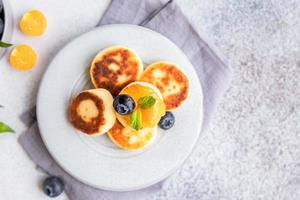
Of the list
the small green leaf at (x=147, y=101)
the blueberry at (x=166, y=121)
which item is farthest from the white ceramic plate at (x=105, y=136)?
the small green leaf at (x=147, y=101)

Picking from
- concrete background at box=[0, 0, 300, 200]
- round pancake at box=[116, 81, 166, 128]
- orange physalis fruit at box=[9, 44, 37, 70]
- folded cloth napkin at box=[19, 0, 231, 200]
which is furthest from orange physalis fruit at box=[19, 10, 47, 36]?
concrete background at box=[0, 0, 300, 200]

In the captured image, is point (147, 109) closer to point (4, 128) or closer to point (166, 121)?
point (166, 121)

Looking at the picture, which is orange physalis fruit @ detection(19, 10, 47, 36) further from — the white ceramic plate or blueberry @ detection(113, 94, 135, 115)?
blueberry @ detection(113, 94, 135, 115)

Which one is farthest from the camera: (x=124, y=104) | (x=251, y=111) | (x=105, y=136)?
(x=251, y=111)

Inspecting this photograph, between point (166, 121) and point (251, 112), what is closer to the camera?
point (166, 121)

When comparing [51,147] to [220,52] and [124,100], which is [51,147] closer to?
[124,100]

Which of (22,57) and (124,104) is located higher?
(22,57)

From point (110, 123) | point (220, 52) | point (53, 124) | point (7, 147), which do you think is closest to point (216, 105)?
point (220, 52)

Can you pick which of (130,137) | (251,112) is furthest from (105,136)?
(251,112)
